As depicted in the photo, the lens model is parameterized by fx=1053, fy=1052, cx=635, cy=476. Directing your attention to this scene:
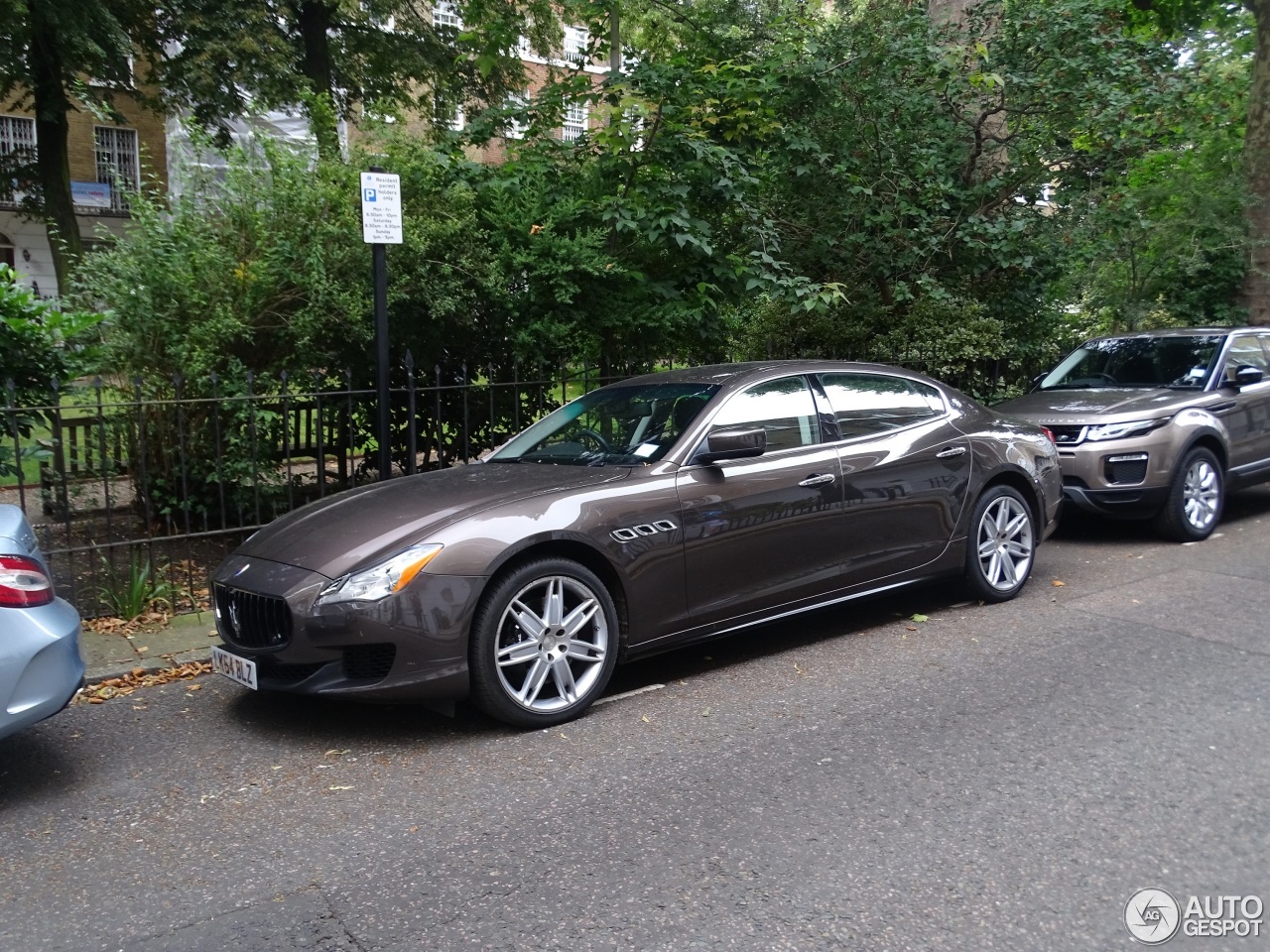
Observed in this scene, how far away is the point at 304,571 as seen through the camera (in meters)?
4.53

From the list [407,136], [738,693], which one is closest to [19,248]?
[407,136]

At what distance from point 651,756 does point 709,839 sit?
2.61 ft

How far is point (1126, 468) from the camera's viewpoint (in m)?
8.36

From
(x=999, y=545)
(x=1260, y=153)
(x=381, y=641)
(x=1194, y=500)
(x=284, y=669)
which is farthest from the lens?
(x=1260, y=153)

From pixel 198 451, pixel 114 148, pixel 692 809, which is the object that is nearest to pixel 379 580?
pixel 692 809

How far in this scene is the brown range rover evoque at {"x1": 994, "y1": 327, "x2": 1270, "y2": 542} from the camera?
8.38 m

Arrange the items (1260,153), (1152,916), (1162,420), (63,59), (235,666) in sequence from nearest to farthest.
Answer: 1. (1152,916)
2. (235,666)
3. (1162,420)
4. (1260,153)
5. (63,59)

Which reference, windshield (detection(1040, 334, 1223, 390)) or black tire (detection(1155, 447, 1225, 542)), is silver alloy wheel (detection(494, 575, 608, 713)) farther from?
windshield (detection(1040, 334, 1223, 390))

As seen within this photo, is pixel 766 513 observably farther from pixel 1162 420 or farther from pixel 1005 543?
pixel 1162 420

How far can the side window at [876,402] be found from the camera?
614cm

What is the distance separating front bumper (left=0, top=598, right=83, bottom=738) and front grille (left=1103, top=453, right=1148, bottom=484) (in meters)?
7.36

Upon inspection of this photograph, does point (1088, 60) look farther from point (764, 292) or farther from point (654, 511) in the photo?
point (654, 511)

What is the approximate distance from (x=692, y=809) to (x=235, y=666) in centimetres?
215

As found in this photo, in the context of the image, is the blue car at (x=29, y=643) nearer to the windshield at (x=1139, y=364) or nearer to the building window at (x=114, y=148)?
the windshield at (x=1139, y=364)
